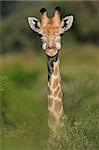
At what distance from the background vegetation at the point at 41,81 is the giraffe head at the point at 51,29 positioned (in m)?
0.67

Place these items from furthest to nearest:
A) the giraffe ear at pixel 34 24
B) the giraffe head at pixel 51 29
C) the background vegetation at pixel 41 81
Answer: the giraffe ear at pixel 34 24, the background vegetation at pixel 41 81, the giraffe head at pixel 51 29

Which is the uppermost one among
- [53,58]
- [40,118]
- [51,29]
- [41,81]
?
[41,81]

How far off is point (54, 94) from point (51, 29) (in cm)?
63

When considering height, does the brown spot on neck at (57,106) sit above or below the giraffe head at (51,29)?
below

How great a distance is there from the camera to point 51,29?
7.36 metres

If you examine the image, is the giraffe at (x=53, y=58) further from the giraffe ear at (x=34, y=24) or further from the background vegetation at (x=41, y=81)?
the background vegetation at (x=41, y=81)

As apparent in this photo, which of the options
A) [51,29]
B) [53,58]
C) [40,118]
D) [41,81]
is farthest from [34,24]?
[41,81]

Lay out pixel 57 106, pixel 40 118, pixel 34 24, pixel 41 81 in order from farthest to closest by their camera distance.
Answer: pixel 41 81
pixel 40 118
pixel 34 24
pixel 57 106

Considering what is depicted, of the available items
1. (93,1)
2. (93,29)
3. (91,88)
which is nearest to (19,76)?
(91,88)

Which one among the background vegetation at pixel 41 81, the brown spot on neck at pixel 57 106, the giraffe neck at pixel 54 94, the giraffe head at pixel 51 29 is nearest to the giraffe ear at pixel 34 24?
the giraffe head at pixel 51 29

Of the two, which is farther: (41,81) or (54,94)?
(41,81)

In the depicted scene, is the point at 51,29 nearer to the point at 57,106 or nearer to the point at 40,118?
the point at 57,106

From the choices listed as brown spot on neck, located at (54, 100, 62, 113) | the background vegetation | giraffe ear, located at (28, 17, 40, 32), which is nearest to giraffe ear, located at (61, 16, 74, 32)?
giraffe ear, located at (28, 17, 40, 32)

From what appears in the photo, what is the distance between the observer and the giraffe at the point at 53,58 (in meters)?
7.27
